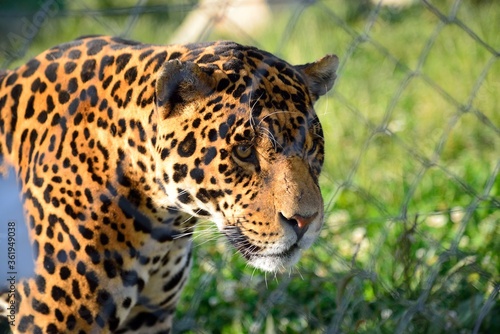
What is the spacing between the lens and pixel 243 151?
2441mm

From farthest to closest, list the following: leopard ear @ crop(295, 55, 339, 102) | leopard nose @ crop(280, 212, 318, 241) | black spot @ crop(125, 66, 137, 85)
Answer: leopard ear @ crop(295, 55, 339, 102)
black spot @ crop(125, 66, 137, 85)
leopard nose @ crop(280, 212, 318, 241)

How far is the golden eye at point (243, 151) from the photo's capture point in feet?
7.99

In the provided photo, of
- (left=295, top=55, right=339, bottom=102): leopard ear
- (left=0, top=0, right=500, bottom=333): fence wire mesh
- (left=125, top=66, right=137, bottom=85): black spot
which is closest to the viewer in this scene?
(left=125, top=66, right=137, bottom=85): black spot

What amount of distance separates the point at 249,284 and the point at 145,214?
3.58 ft

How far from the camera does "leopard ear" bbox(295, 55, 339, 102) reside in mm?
2719

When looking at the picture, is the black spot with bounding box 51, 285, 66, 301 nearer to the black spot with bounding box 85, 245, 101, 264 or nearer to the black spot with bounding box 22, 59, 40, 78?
the black spot with bounding box 85, 245, 101, 264

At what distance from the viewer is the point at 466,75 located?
5.67 metres

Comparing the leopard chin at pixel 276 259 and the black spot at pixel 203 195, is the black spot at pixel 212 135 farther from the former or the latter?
the leopard chin at pixel 276 259

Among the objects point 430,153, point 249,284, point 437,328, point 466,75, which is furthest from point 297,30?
point 437,328

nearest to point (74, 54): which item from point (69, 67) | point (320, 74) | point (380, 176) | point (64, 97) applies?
point (69, 67)

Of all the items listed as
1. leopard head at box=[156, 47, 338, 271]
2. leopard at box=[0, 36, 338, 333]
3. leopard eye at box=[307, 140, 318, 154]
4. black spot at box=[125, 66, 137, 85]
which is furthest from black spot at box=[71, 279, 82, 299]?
leopard eye at box=[307, 140, 318, 154]

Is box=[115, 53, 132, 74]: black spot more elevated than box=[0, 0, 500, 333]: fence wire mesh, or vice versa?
box=[115, 53, 132, 74]: black spot

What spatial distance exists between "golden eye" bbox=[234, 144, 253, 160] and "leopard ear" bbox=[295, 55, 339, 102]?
1.16ft

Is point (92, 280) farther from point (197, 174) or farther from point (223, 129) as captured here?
point (223, 129)
